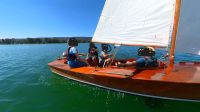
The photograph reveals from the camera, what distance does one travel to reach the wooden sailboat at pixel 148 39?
798 centimetres

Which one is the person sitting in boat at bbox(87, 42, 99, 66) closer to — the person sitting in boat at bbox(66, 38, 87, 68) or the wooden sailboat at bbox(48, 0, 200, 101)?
the person sitting in boat at bbox(66, 38, 87, 68)

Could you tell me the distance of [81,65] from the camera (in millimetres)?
12391

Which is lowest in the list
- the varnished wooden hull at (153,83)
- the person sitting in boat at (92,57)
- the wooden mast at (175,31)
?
the varnished wooden hull at (153,83)

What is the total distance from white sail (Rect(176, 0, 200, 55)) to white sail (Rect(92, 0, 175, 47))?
74 centimetres

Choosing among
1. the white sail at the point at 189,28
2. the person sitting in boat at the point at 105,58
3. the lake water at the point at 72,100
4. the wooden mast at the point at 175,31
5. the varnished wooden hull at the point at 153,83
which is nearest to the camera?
the varnished wooden hull at the point at 153,83

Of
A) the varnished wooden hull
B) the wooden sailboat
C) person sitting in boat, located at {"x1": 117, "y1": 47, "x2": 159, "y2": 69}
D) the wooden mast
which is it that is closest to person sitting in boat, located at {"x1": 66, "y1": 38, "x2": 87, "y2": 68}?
the wooden sailboat

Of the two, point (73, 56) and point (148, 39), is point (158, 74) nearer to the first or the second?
point (148, 39)

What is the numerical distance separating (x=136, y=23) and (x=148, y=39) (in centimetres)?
100

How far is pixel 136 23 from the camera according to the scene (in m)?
10.1

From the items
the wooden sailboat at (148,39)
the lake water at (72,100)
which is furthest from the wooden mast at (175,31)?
the lake water at (72,100)

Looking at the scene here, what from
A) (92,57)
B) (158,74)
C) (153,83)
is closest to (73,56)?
(92,57)

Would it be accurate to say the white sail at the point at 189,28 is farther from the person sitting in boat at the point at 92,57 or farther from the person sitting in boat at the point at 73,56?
the person sitting in boat at the point at 73,56

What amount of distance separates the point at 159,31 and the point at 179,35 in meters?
1.27

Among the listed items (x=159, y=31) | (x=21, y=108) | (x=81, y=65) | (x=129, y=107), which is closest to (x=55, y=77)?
(x=81, y=65)
